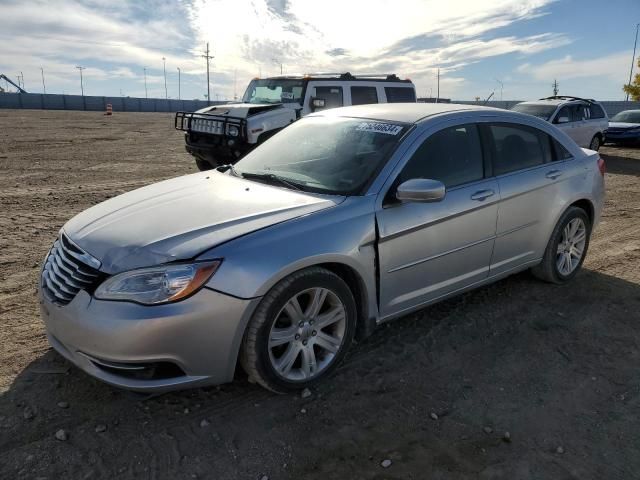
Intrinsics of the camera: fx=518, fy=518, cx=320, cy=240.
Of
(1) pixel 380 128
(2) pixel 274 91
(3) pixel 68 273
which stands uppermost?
(2) pixel 274 91

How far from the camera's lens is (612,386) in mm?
3178

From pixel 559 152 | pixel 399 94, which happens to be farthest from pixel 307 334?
pixel 399 94

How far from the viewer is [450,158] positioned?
3.73 meters

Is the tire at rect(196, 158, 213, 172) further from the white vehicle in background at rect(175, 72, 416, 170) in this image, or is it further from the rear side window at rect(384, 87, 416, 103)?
the rear side window at rect(384, 87, 416, 103)

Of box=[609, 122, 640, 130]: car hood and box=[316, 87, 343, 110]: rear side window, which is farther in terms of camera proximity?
box=[609, 122, 640, 130]: car hood

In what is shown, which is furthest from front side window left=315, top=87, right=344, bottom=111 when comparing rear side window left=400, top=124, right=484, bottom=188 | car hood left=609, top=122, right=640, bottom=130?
car hood left=609, top=122, right=640, bottom=130

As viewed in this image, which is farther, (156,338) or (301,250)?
(301,250)

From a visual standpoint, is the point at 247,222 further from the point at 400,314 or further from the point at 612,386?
the point at 612,386

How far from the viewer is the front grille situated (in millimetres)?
2711

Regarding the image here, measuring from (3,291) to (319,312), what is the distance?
2906 mm

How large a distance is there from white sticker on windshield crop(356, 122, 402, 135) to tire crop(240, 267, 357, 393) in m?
1.22

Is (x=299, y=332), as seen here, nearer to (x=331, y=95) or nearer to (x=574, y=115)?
(x=331, y=95)

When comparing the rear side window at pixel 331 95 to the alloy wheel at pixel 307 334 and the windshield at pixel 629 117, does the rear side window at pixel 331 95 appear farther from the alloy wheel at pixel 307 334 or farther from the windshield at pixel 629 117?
the windshield at pixel 629 117

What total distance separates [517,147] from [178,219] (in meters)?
2.83
